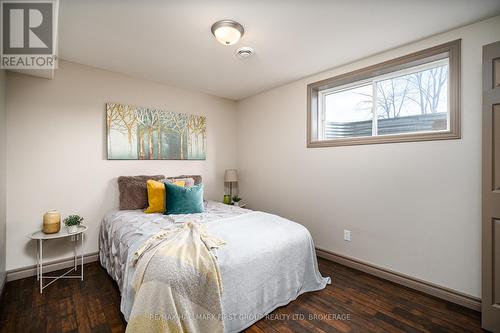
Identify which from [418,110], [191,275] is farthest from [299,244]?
[418,110]

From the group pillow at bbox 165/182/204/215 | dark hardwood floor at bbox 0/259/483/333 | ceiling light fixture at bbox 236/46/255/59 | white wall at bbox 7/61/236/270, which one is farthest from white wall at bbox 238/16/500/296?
white wall at bbox 7/61/236/270

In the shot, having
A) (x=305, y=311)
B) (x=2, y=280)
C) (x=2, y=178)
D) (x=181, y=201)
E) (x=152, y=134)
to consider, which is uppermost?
(x=152, y=134)

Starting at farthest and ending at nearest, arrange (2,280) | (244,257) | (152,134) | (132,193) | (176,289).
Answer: (152,134) < (132,193) < (2,280) < (244,257) < (176,289)

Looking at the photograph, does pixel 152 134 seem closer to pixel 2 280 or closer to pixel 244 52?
pixel 244 52

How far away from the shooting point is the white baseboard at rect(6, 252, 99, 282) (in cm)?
237

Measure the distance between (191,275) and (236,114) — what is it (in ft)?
11.1

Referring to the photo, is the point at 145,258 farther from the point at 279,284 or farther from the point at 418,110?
the point at 418,110

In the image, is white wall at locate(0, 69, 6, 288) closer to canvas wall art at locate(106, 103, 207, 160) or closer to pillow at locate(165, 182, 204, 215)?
canvas wall art at locate(106, 103, 207, 160)

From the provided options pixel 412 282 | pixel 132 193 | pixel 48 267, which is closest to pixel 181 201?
pixel 132 193

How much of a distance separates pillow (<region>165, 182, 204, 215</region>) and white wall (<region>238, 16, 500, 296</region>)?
137 cm

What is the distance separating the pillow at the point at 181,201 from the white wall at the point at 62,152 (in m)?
0.80

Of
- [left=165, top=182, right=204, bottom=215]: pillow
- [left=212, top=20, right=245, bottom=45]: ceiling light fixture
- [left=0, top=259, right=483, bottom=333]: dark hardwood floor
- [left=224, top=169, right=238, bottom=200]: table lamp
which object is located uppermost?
[left=212, top=20, right=245, bottom=45]: ceiling light fixture

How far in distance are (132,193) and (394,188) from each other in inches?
120

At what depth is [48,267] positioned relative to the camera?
2.52m
